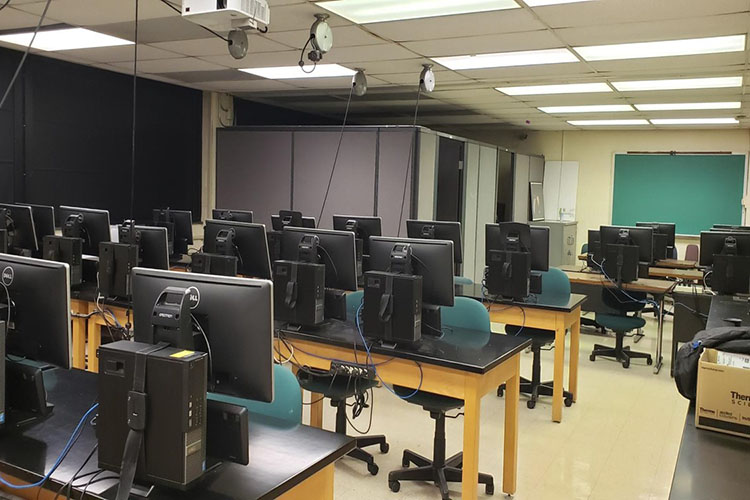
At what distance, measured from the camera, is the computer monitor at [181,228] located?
18.9ft

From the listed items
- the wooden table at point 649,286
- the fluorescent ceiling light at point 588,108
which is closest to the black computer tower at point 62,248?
the wooden table at point 649,286

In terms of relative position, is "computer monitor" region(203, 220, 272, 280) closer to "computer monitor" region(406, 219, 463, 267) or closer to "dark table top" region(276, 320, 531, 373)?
"dark table top" region(276, 320, 531, 373)

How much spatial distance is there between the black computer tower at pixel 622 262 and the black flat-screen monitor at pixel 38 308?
4.65m

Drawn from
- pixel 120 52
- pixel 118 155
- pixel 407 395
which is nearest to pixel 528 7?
pixel 407 395

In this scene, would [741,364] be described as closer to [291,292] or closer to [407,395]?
[407,395]

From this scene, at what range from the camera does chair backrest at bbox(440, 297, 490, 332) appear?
3199 millimetres

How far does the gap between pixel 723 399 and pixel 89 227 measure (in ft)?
12.2

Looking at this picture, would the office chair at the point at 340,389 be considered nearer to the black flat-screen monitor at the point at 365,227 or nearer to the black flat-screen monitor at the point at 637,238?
the black flat-screen monitor at the point at 365,227

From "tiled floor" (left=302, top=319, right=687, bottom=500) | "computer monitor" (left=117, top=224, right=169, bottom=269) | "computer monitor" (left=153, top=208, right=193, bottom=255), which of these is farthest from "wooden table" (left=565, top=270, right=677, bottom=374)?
"computer monitor" (left=117, top=224, right=169, bottom=269)

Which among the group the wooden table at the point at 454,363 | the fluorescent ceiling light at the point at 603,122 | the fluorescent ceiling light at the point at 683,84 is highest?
the fluorescent ceiling light at the point at 603,122

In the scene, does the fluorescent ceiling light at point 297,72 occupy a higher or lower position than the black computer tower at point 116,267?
higher

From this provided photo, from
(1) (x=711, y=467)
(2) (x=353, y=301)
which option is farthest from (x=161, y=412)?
(2) (x=353, y=301)

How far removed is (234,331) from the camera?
1594 millimetres

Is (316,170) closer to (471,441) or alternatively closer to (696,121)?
(471,441)
